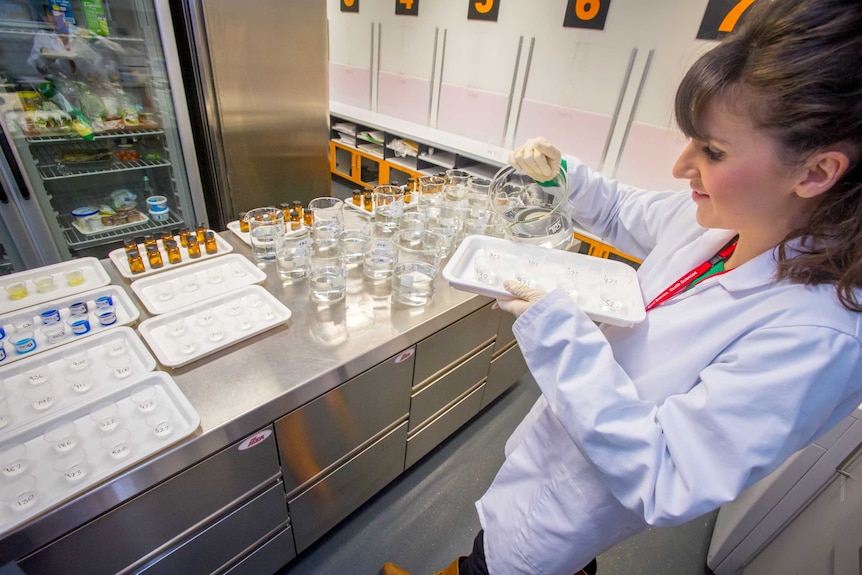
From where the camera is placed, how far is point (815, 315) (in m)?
0.54

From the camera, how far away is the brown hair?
1.58ft

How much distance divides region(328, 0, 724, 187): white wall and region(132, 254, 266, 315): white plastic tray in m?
2.51

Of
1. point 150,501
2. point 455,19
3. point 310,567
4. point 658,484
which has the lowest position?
point 310,567

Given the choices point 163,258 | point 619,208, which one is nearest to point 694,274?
point 619,208

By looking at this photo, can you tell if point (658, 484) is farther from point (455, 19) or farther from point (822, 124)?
point (455, 19)

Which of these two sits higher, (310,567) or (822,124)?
(822,124)

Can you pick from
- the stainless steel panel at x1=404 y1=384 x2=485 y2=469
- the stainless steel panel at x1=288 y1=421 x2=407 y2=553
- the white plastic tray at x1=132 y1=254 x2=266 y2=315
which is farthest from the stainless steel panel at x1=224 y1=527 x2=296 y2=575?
the white plastic tray at x1=132 y1=254 x2=266 y2=315

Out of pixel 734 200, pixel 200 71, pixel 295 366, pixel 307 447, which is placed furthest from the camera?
pixel 200 71

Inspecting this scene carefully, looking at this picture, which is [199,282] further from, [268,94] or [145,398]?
[268,94]

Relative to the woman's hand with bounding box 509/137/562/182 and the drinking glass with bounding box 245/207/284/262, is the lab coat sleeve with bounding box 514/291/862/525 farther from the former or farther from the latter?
the drinking glass with bounding box 245/207/284/262

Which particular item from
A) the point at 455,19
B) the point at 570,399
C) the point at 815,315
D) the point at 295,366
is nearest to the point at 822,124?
the point at 815,315

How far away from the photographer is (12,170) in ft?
5.02

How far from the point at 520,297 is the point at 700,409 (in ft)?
1.16

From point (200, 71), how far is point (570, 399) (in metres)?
2.05
